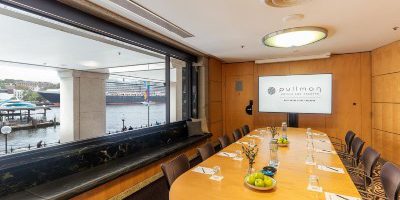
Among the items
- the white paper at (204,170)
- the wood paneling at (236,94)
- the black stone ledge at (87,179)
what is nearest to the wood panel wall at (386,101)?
the wood paneling at (236,94)

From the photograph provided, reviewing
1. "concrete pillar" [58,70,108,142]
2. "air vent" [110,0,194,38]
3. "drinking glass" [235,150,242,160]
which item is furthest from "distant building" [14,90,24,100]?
"concrete pillar" [58,70,108,142]

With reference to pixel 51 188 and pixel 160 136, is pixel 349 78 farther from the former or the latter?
pixel 51 188

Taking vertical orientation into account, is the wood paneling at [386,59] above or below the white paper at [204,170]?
above

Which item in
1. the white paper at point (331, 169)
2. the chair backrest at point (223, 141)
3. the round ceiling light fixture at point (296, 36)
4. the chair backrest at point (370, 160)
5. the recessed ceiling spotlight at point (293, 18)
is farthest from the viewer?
the chair backrest at point (223, 141)

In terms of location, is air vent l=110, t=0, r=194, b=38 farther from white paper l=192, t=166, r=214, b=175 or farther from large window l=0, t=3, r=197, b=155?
white paper l=192, t=166, r=214, b=175

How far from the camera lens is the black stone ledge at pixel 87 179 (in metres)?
2.13

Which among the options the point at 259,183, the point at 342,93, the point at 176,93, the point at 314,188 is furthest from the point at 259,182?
the point at 342,93

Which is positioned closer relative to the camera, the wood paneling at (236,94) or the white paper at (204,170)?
the white paper at (204,170)

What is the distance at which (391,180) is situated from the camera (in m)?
1.96

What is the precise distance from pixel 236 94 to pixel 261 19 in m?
3.79

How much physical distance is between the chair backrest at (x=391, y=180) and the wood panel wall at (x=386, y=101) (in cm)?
305

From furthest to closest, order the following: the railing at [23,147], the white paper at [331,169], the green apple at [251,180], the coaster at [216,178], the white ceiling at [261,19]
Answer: the white ceiling at [261,19] → the railing at [23,147] → the white paper at [331,169] → the coaster at [216,178] → the green apple at [251,180]

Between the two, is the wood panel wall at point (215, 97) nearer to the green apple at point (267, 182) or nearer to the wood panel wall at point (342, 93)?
the wood panel wall at point (342, 93)

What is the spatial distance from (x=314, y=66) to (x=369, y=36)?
183cm
